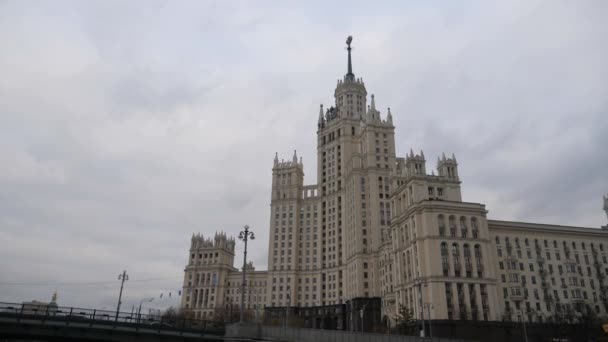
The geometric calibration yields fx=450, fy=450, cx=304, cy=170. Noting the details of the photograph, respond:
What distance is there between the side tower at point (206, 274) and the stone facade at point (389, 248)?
0.45m

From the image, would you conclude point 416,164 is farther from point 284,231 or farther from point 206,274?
point 206,274

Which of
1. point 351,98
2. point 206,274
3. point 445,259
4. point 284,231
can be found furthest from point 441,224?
point 206,274

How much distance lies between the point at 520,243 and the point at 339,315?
63.0 metres

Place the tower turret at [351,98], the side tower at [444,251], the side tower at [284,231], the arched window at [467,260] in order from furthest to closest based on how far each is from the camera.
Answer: the tower turret at [351,98] < the side tower at [284,231] < the arched window at [467,260] < the side tower at [444,251]

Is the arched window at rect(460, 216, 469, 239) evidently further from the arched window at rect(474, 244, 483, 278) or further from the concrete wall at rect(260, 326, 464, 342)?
the concrete wall at rect(260, 326, 464, 342)

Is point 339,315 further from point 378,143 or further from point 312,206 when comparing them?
point 378,143

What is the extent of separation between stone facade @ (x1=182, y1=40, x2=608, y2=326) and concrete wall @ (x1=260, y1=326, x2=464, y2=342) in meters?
42.0

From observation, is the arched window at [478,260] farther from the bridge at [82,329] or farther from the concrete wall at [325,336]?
the bridge at [82,329]

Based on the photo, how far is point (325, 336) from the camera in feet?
141

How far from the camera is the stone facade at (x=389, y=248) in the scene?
84.2 m

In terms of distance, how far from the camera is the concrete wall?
1614 inches

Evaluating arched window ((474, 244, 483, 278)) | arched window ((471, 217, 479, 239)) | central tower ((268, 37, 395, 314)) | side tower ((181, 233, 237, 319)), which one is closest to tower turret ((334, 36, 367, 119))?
central tower ((268, 37, 395, 314))

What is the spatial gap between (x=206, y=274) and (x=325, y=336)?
486 feet

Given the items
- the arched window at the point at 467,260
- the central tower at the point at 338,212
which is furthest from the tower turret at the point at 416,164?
the central tower at the point at 338,212
